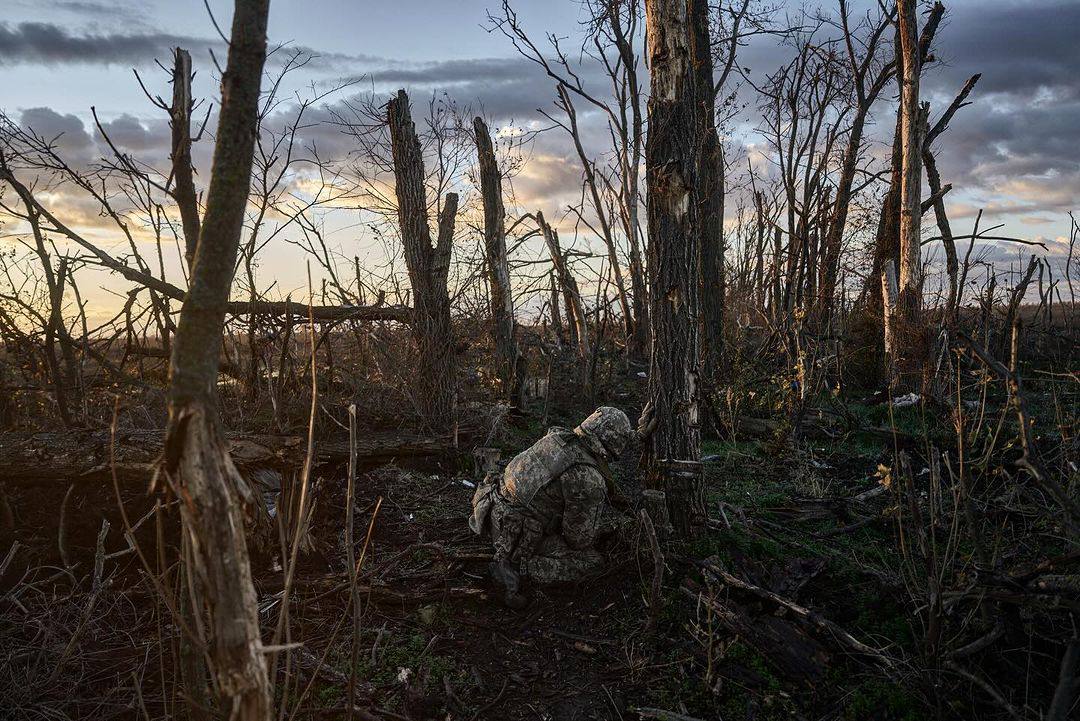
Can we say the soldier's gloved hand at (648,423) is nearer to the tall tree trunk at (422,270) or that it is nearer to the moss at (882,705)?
the moss at (882,705)

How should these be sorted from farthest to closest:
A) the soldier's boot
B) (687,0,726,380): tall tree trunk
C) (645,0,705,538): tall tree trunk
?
(687,0,726,380): tall tree trunk, (645,0,705,538): tall tree trunk, the soldier's boot

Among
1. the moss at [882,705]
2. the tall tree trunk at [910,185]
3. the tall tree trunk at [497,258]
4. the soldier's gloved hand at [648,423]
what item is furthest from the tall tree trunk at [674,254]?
the tall tree trunk at [910,185]

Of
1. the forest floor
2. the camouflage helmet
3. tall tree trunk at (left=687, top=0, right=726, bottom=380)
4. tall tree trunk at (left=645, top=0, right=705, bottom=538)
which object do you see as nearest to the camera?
the forest floor

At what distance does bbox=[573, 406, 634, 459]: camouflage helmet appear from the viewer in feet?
14.0

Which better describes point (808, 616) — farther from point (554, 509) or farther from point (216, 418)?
point (216, 418)

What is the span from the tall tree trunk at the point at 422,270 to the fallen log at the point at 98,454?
153cm

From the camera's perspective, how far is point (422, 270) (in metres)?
6.96

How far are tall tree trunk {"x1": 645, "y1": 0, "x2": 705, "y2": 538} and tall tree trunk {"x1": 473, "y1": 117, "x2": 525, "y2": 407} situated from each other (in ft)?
15.2

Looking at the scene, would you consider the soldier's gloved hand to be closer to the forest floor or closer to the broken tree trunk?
the forest floor

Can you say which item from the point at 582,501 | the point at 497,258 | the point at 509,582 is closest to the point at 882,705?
the point at 582,501

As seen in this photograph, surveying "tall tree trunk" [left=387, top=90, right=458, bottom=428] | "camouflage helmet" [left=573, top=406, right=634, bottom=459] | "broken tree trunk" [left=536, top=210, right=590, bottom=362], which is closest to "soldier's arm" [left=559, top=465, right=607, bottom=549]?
"camouflage helmet" [left=573, top=406, right=634, bottom=459]

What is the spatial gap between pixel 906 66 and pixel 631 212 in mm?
4840

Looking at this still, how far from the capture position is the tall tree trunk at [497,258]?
378 inches

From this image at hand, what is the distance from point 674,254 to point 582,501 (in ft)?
5.97
